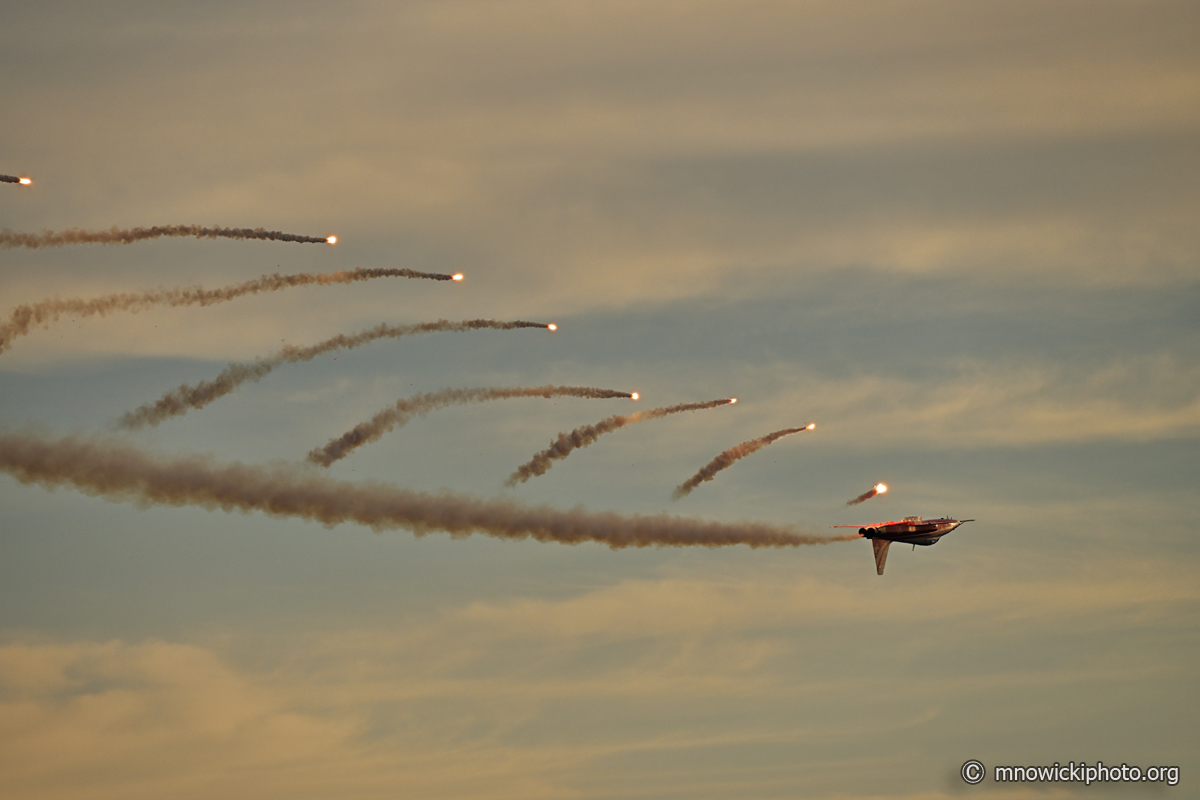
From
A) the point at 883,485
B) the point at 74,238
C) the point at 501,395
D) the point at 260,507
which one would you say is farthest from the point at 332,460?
the point at 883,485

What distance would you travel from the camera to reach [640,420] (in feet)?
493

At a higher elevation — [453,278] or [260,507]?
[453,278]

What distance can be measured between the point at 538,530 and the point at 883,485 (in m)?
27.4

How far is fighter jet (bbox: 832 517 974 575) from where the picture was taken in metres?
148

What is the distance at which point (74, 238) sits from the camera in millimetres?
125125

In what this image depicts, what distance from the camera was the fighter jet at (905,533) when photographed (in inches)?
5837

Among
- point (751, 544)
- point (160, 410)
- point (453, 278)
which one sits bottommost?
point (751, 544)

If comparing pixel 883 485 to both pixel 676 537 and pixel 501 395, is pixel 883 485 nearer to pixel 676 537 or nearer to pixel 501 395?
pixel 676 537

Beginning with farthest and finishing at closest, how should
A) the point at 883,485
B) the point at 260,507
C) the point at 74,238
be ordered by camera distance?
the point at 883,485, the point at 260,507, the point at 74,238

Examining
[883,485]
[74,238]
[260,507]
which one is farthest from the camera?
[883,485]

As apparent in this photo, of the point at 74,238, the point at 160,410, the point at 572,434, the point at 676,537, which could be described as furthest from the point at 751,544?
the point at 74,238

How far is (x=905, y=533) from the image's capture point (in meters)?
149

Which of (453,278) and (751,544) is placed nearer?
(453,278)

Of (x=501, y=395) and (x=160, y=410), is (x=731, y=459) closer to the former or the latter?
(x=501, y=395)
